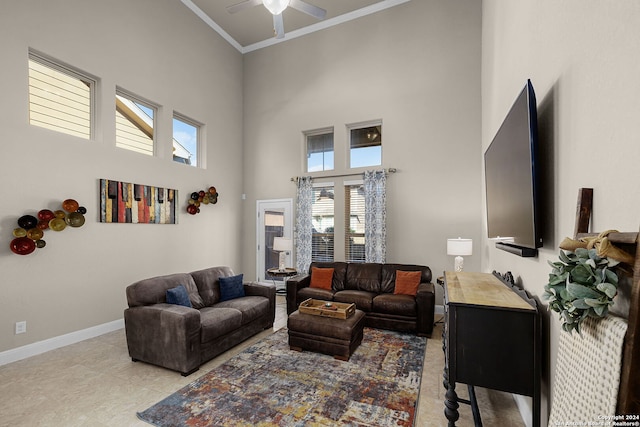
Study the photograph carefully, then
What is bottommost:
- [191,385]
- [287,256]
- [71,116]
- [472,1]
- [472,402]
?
[191,385]

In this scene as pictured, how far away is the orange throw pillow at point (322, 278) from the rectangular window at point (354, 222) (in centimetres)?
90

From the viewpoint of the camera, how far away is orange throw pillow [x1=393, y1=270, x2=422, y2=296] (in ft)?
14.5

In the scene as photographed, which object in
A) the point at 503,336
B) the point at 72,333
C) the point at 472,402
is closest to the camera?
the point at 503,336

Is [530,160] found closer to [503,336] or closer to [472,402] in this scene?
[503,336]

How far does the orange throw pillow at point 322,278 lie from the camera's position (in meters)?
4.94

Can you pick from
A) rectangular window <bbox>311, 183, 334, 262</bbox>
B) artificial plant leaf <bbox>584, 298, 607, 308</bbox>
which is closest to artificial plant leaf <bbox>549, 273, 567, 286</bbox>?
artificial plant leaf <bbox>584, 298, 607, 308</bbox>

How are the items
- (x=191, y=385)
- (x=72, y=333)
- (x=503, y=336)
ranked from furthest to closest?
1. (x=72, y=333)
2. (x=191, y=385)
3. (x=503, y=336)

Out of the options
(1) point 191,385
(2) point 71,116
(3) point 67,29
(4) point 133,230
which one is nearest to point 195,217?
(4) point 133,230

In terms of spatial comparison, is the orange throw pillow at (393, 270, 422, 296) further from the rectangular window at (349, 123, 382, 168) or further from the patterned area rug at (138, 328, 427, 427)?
the rectangular window at (349, 123, 382, 168)

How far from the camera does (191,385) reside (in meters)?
2.66

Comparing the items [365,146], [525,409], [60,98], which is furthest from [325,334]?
[60,98]

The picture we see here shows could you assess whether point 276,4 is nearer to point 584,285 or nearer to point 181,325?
point 181,325

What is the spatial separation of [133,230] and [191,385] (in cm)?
287

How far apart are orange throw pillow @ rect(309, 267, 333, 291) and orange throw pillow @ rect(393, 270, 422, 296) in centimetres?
110
